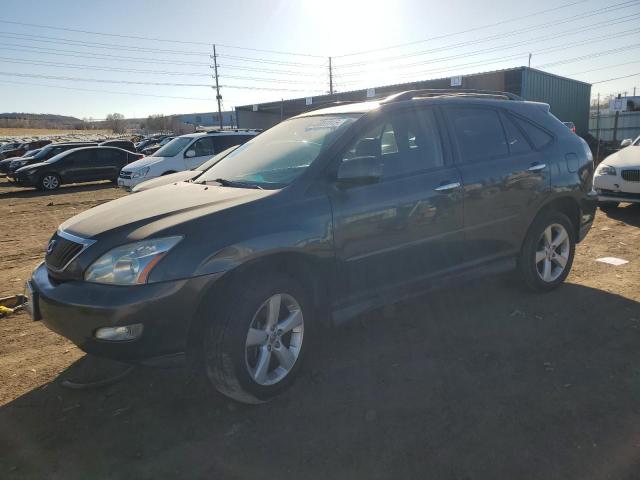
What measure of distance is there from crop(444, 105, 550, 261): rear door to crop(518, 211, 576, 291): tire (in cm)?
20

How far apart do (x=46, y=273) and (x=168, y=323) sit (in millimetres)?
1074

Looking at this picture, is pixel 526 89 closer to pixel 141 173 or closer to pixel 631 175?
pixel 631 175

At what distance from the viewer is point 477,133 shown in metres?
4.13

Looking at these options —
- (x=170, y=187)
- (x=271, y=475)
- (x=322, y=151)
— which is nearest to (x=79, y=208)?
(x=170, y=187)

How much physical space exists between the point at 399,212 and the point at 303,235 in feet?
2.69

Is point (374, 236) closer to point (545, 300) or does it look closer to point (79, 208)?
point (545, 300)

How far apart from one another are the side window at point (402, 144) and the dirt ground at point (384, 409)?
137 centimetres

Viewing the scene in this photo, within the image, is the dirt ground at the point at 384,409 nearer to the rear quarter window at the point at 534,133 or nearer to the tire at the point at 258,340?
the tire at the point at 258,340

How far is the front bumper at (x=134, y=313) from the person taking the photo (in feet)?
8.25

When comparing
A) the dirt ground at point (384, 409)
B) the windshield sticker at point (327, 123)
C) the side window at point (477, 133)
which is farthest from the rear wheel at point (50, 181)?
the side window at point (477, 133)

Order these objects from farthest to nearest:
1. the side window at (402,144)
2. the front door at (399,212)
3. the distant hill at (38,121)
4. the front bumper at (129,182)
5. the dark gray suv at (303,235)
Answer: the distant hill at (38,121) → the front bumper at (129,182) → the side window at (402,144) → the front door at (399,212) → the dark gray suv at (303,235)

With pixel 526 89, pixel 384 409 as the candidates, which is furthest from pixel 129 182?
pixel 526 89

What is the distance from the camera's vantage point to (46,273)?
3.06 m

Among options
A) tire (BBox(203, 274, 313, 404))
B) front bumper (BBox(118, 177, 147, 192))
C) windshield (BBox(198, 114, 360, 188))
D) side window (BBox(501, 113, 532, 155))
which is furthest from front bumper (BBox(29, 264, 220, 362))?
front bumper (BBox(118, 177, 147, 192))
